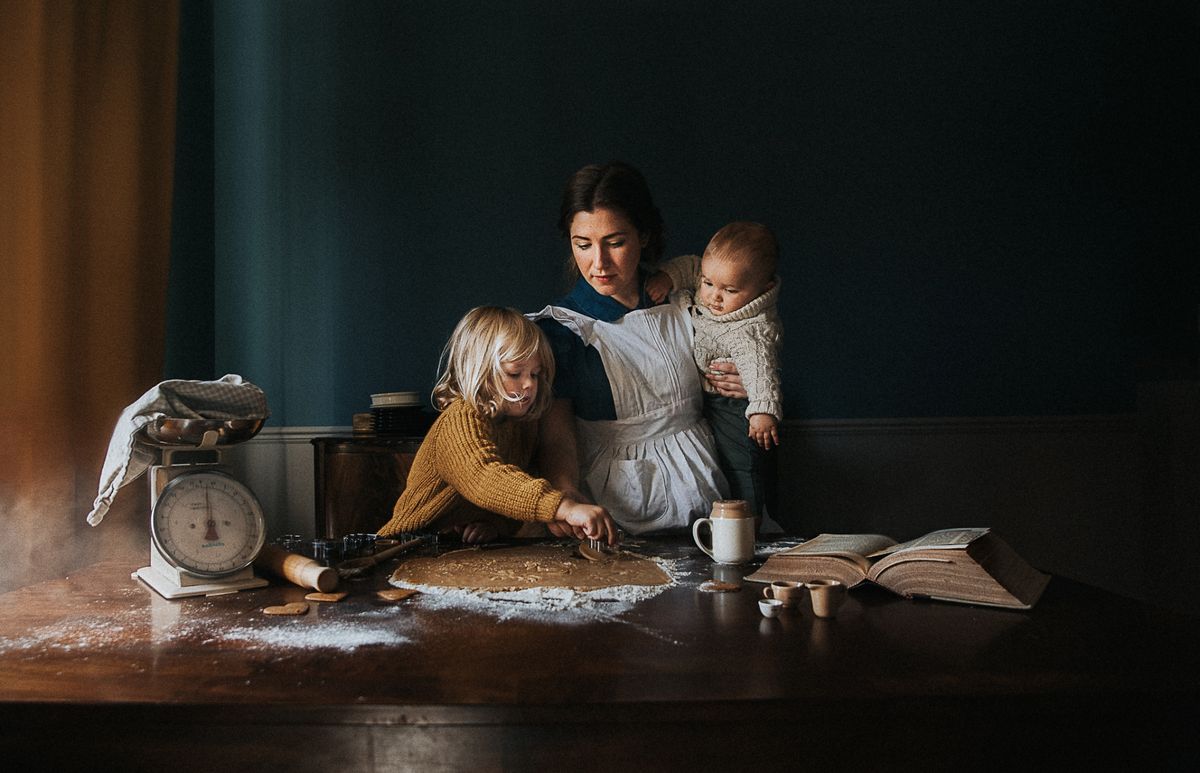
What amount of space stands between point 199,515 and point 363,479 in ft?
5.09

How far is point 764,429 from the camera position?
7.09 feet

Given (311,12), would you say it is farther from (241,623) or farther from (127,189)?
(241,623)

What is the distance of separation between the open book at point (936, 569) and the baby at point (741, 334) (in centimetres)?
68

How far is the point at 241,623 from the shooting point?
4.08 ft

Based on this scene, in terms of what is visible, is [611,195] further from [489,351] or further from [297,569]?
[297,569]

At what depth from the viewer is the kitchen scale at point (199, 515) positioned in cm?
142

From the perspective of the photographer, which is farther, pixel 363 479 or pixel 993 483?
pixel 993 483

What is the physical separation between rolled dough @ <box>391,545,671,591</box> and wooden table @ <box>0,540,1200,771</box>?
1.12 feet

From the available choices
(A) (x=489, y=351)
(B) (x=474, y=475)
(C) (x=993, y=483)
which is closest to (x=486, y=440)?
(B) (x=474, y=475)

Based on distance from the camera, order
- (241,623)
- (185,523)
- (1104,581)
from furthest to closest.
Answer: (1104,581) → (185,523) → (241,623)

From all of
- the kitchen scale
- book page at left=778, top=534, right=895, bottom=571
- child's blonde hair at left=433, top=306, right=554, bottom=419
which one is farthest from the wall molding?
the kitchen scale

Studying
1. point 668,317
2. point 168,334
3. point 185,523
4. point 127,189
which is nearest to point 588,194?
point 668,317

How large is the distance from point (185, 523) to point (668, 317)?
4.48 feet

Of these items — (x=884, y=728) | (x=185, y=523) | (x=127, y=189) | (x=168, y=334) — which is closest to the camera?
(x=884, y=728)
